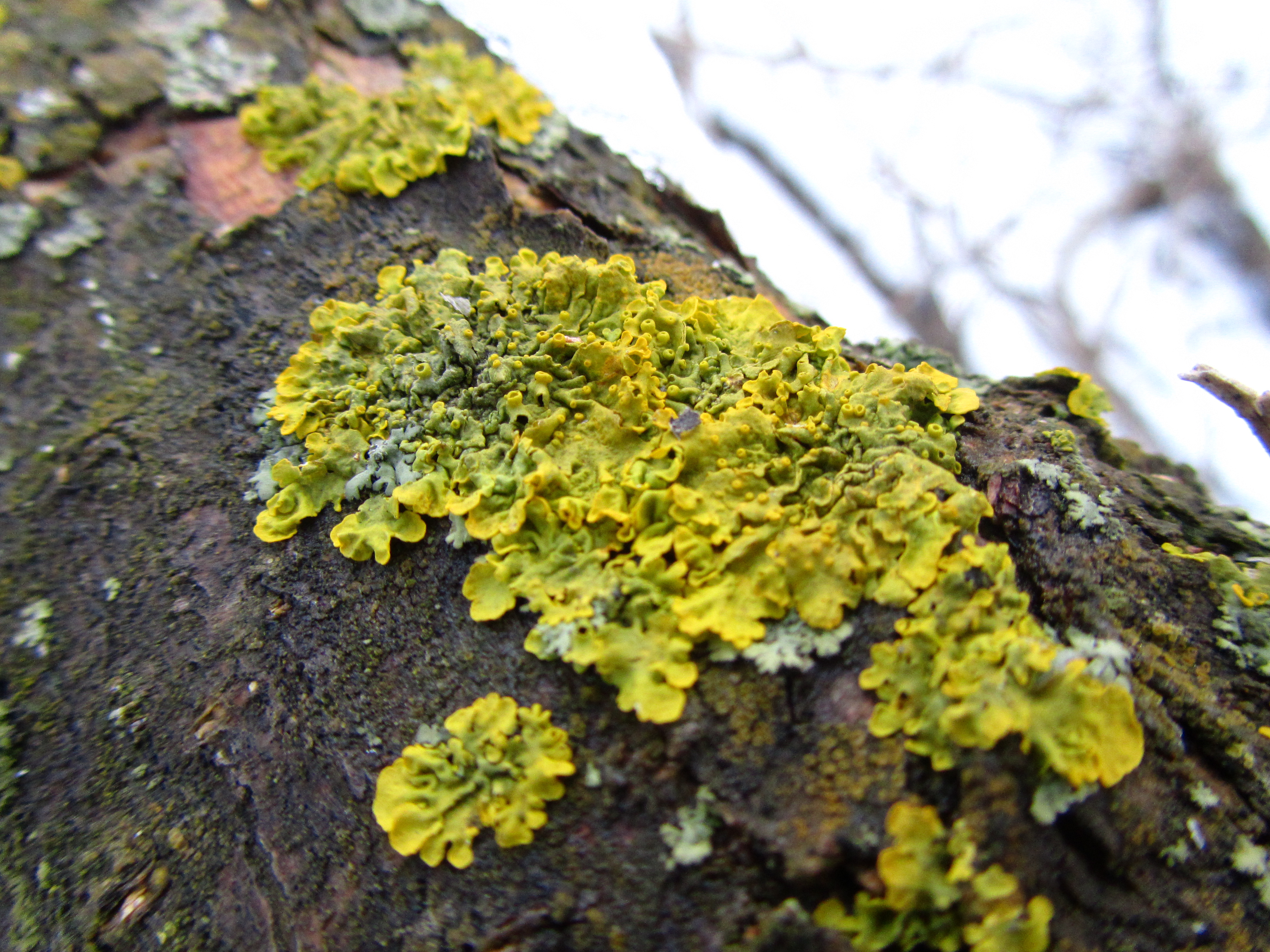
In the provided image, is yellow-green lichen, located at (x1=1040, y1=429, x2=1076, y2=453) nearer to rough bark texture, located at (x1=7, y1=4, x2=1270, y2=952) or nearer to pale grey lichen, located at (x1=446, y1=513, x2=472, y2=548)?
rough bark texture, located at (x1=7, y1=4, x2=1270, y2=952)

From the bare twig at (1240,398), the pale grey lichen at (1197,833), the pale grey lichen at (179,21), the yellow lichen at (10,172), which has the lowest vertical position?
the yellow lichen at (10,172)

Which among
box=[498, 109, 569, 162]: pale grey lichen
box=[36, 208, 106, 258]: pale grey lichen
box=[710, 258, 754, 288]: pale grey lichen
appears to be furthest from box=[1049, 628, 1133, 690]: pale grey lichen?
box=[36, 208, 106, 258]: pale grey lichen

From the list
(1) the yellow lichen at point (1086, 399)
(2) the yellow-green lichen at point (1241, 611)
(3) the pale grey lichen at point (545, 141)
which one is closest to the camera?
(2) the yellow-green lichen at point (1241, 611)

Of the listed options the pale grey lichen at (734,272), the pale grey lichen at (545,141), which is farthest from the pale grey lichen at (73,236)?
the pale grey lichen at (734,272)

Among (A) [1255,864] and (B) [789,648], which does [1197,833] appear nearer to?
(A) [1255,864]

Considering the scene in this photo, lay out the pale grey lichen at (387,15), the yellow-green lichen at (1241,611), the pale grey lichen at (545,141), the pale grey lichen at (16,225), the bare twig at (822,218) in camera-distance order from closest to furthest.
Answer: the yellow-green lichen at (1241,611), the pale grey lichen at (16,225), the pale grey lichen at (545,141), the pale grey lichen at (387,15), the bare twig at (822,218)

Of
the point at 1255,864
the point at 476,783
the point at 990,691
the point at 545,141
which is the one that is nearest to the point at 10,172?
the point at 545,141

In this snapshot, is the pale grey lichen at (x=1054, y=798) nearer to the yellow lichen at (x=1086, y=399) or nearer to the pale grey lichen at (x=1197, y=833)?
the pale grey lichen at (x=1197, y=833)
